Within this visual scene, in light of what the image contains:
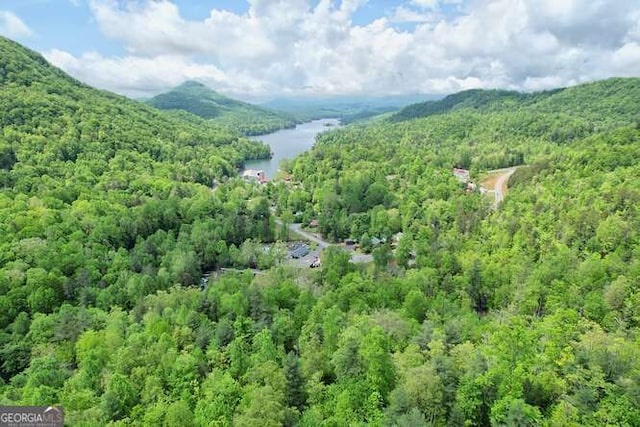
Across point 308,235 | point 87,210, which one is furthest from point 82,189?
point 308,235

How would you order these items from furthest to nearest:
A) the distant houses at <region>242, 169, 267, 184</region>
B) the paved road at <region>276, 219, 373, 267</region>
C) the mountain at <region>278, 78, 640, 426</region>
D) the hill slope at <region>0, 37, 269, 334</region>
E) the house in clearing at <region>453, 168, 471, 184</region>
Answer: the distant houses at <region>242, 169, 267, 184</region> → the house in clearing at <region>453, 168, 471, 184</region> → the paved road at <region>276, 219, 373, 267</region> → the hill slope at <region>0, 37, 269, 334</region> → the mountain at <region>278, 78, 640, 426</region>

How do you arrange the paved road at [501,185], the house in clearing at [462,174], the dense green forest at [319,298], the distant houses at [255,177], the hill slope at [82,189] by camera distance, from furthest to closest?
1. the distant houses at [255,177]
2. the house in clearing at [462,174]
3. the paved road at [501,185]
4. the hill slope at [82,189]
5. the dense green forest at [319,298]

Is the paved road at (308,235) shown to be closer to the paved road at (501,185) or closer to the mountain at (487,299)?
the mountain at (487,299)

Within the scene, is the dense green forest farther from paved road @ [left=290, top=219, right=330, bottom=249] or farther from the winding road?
Answer: the winding road

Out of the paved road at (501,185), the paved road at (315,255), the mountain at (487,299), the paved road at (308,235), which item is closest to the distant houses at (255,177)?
the mountain at (487,299)

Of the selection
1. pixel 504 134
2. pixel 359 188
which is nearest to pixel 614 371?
pixel 359 188

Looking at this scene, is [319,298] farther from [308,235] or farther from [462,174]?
[462,174]

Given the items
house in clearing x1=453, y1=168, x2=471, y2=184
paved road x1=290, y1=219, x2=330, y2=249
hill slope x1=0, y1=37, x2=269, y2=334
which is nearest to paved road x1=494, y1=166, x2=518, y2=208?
house in clearing x1=453, y1=168, x2=471, y2=184

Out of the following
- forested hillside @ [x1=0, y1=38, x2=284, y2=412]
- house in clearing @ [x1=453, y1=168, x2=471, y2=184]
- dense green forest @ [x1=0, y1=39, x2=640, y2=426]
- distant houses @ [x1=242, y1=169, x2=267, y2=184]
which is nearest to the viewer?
dense green forest @ [x1=0, y1=39, x2=640, y2=426]
